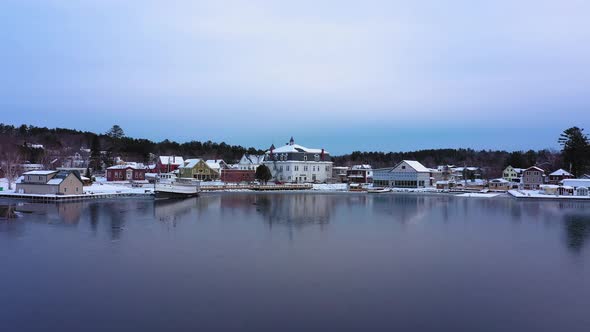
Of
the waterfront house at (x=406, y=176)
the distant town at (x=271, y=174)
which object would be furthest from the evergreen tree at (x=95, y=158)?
the waterfront house at (x=406, y=176)

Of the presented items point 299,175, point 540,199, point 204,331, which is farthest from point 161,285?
point 299,175

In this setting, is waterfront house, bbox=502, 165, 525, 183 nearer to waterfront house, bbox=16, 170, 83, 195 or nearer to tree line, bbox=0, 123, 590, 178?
tree line, bbox=0, 123, 590, 178

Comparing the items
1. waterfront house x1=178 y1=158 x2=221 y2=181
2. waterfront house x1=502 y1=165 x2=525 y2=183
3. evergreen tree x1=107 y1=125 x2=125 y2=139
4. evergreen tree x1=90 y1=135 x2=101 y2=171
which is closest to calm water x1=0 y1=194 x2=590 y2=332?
waterfront house x1=178 y1=158 x2=221 y2=181

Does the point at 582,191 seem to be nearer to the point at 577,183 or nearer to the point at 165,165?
the point at 577,183

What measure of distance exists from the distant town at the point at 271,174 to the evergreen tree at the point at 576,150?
0.05 metres

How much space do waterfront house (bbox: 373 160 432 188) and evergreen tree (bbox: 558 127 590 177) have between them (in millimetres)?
12747

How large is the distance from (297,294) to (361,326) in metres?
1.73

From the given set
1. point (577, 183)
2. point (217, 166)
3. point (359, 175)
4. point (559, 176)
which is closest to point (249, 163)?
point (217, 166)

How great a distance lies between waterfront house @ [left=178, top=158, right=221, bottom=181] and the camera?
47.6 meters

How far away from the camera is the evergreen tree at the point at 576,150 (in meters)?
40.2

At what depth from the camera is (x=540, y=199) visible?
3106 centimetres

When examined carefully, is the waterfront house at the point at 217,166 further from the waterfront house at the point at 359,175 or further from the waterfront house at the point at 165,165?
the waterfront house at the point at 359,175

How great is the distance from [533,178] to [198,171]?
32744 mm

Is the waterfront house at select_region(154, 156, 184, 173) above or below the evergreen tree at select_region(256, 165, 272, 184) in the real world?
above
